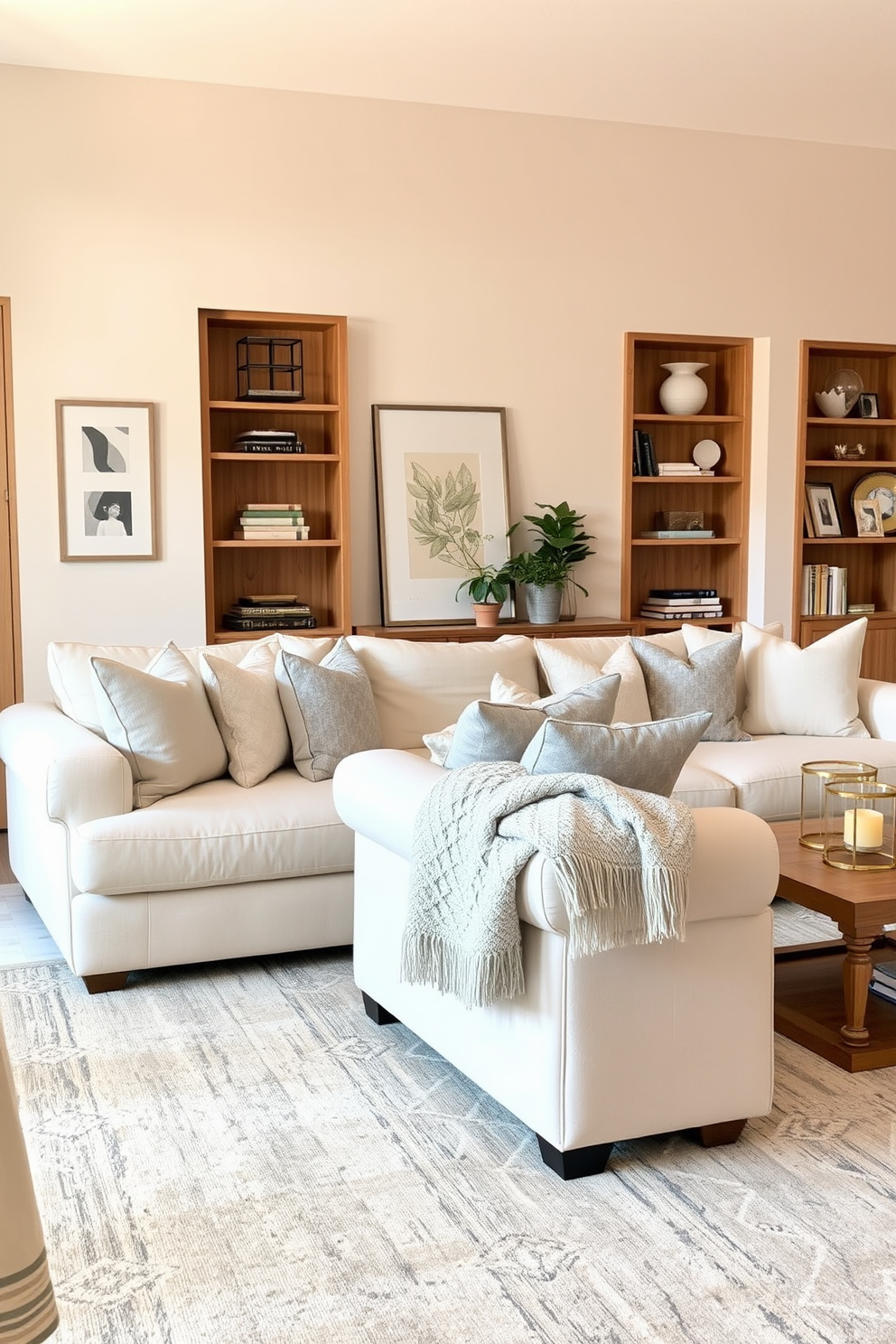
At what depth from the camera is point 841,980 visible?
3527mm

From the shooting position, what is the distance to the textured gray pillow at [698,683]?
4621 mm

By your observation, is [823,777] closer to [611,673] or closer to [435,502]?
[611,673]

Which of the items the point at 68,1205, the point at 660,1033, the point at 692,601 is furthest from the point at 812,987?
the point at 692,601

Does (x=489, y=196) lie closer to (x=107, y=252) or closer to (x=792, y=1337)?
(x=107, y=252)

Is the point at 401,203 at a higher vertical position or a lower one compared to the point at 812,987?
higher

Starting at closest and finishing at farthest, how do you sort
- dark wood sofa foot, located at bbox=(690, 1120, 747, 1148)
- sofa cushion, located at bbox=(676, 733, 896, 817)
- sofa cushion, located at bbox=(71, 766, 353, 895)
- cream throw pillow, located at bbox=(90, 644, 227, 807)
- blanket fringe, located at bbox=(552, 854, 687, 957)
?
blanket fringe, located at bbox=(552, 854, 687, 957)
dark wood sofa foot, located at bbox=(690, 1120, 747, 1148)
sofa cushion, located at bbox=(71, 766, 353, 895)
cream throw pillow, located at bbox=(90, 644, 227, 807)
sofa cushion, located at bbox=(676, 733, 896, 817)

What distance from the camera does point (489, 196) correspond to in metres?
5.86

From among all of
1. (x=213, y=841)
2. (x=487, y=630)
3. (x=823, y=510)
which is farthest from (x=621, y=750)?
(x=823, y=510)

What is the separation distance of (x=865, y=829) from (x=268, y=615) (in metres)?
3.07

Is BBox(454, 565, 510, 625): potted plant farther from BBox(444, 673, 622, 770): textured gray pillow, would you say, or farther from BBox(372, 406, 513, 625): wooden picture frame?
BBox(444, 673, 622, 770): textured gray pillow

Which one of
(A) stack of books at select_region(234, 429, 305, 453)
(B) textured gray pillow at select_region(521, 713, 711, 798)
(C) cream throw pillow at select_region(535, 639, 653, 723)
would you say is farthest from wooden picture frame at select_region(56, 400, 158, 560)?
(B) textured gray pillow at select_region(521, 713, 711, 798)

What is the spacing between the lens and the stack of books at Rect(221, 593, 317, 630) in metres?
5.64

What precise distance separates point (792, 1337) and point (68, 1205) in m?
1.29

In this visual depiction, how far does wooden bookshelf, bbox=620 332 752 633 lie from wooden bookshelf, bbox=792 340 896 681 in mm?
282
